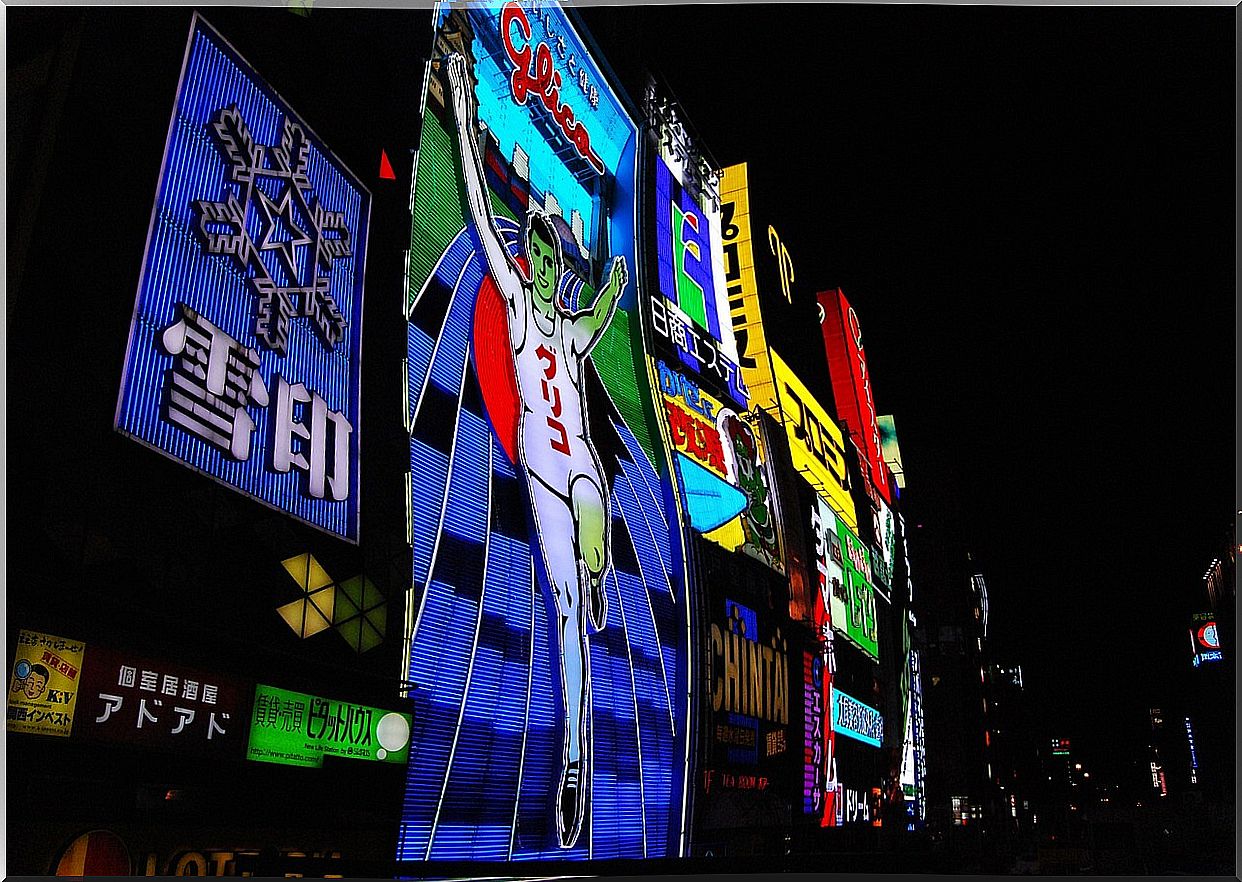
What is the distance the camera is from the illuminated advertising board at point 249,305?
9.01 meters

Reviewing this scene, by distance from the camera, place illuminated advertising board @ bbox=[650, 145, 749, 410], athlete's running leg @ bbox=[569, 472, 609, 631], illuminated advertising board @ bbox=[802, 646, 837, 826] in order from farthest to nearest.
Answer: illuminated advertising board @ bbox=[802, 646, 837, 826] < illuminated advertising board @ bbox=[650, 145, 749, 410] < athlete's running leg @ bbox=[569, 472, 609, 631]

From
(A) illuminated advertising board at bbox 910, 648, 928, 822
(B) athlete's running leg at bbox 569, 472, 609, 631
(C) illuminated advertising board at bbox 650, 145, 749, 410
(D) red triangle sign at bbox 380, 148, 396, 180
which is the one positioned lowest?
(A) illuminated advertising board at bbox 910, 648, 928, 822

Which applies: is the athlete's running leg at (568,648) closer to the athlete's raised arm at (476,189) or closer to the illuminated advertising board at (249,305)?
the athlete's raised arm at (476,189)

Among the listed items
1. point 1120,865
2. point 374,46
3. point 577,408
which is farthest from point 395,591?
point 1120,865

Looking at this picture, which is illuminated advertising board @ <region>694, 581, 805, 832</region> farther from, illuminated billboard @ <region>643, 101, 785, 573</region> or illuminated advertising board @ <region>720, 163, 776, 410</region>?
illuminated advertising board @ <region>720, 163, 776, 410</region>

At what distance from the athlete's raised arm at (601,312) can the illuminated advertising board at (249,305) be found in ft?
17.6

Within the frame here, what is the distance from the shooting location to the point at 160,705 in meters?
8.16

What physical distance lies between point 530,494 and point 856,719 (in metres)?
15.7

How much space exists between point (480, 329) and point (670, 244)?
356 inches

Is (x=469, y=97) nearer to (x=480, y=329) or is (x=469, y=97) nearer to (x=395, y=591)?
(x=480, y=329)

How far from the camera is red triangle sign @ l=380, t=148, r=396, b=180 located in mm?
12695

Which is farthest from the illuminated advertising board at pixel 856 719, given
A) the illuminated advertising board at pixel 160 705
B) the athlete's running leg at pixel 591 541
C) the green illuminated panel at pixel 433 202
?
the illuminated advertising board at pixel 160 705

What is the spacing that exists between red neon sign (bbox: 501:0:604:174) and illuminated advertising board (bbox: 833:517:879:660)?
14385mm

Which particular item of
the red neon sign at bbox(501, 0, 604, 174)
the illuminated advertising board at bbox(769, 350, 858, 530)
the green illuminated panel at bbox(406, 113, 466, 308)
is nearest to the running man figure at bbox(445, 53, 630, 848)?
the green illuminated panel at bbox(406, 113, 466, 308)
